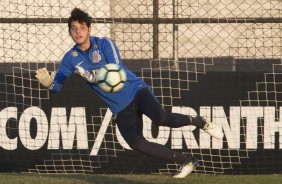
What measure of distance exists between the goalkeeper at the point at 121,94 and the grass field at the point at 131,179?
1.52 m

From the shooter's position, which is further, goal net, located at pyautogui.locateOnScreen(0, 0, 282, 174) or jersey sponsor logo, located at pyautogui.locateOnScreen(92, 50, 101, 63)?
goal net, located at pyautogui.locateOnScreen(0, 0, 282, 174)

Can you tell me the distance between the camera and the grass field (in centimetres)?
948

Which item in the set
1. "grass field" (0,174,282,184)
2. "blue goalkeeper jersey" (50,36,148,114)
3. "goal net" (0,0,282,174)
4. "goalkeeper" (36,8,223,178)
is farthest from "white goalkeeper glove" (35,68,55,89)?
"goal net" (0,0,282,174)

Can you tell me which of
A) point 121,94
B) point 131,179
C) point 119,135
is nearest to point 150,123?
point 119,135

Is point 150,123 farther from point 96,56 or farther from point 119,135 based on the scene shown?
point 96,56

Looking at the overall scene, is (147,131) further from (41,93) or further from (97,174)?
(41,93)

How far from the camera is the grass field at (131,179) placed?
31.1 feet

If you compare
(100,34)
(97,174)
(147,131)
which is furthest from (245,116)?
(100,34)

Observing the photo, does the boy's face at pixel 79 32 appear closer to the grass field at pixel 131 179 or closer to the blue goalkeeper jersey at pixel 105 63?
the blue goalkeeper jersey at pixel 105 63

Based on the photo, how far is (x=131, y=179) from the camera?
978 cm

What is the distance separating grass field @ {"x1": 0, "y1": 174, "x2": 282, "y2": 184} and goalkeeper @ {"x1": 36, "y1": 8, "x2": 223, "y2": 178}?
1.52 metres

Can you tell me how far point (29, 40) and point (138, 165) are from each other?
2635 millimetres

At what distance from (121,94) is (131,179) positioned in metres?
2.02

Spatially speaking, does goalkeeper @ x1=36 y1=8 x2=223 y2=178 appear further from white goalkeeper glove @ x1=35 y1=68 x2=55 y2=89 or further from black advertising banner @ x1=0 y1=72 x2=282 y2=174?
black advertising banner @ x1=0 y1=72 x2=282 y2=174
